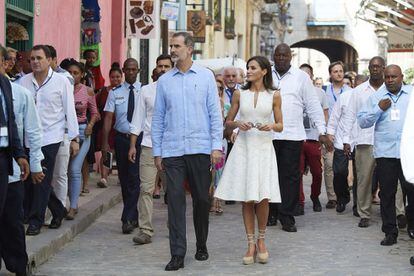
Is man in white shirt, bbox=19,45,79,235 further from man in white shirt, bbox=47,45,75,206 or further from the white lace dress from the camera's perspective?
the white lace dress

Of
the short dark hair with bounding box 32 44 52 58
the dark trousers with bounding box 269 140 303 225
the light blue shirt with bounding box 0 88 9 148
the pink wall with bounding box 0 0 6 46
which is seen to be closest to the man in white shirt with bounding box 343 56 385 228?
the dark trousers with bounding box 269 140 303 225

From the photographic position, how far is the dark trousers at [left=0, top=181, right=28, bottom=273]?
7.14m

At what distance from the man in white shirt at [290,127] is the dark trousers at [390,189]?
1.19 m

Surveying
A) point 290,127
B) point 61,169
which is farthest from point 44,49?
point 290,127

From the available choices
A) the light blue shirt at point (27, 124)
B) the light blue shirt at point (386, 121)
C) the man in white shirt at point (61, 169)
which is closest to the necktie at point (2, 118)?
the light blue shirt at point (27, 124)

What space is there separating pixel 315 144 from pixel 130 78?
3068mm

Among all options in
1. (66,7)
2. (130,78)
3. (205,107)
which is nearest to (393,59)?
(66,7)

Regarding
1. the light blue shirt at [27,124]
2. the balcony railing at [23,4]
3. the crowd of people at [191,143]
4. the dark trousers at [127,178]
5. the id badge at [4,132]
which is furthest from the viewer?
the balcony railing at [23,4]

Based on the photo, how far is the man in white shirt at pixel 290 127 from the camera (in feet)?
34.8

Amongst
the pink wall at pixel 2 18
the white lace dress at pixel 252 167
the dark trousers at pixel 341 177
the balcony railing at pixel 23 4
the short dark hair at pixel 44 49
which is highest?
the balcony railing at pixel 23 4

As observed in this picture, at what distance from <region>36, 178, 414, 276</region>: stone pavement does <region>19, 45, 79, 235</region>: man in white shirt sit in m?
0.51

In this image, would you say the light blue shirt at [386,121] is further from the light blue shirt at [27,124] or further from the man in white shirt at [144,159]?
the light blue shirt at [27,124]

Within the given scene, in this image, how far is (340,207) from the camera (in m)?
12.4

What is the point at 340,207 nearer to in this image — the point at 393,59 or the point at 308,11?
the point at 393,59
